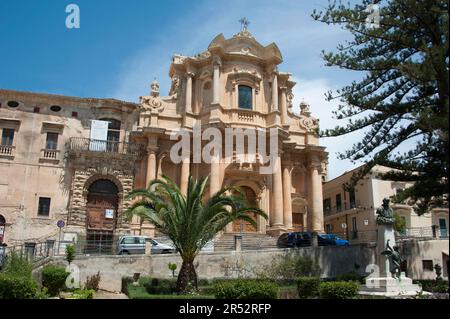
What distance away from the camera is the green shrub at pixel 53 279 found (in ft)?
Result: 58.1

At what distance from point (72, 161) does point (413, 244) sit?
22065 millimetres

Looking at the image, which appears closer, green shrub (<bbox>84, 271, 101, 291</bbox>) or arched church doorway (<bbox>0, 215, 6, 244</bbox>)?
green shrub (<bbox>84, 271, 101, 291</bbox>)

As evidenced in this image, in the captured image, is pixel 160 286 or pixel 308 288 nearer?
pixel 308 288

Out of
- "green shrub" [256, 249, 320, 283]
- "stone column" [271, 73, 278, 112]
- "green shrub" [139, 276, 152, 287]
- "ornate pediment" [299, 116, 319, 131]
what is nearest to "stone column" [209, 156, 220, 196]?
"stone column" [271, 73, 278, 112]

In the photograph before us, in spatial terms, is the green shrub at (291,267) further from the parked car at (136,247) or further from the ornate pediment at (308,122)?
the ornate pediment at (308,122)

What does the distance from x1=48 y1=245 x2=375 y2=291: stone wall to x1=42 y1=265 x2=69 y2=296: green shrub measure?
97.5 inches

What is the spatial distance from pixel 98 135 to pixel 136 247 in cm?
1041

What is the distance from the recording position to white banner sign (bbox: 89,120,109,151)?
31.0 meters

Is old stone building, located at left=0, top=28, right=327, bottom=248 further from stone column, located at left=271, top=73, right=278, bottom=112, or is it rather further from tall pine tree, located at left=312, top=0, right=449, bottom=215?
tall pine tree, located at left=312, top=0, right=449, bottom=215

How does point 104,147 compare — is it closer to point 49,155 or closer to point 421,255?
→ point 49,155

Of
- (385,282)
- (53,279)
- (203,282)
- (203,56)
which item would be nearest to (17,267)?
(53,279)

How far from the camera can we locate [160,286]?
1897 centimetres
